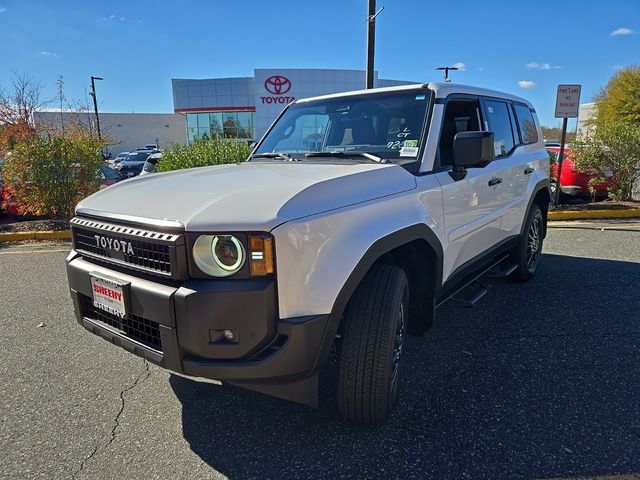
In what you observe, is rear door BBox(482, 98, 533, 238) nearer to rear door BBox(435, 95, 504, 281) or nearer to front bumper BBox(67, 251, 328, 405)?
rear door BBox(435, 95, 504, 281)

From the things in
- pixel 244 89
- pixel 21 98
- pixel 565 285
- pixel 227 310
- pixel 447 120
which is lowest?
pixel 565 285

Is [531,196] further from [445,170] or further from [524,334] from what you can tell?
[445,170]

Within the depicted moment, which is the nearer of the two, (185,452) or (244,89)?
(185,452)

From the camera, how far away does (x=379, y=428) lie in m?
2.52

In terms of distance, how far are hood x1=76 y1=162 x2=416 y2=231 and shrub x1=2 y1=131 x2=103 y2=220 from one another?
717cm

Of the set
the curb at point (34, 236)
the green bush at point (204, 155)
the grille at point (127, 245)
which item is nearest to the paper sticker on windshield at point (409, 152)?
the grille at point (127, 245)

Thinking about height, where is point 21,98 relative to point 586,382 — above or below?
above

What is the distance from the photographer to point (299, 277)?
1987 millimetres

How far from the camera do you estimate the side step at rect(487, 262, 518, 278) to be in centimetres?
439

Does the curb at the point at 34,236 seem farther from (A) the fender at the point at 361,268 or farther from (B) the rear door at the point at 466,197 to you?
(A) the fender at the point at 361,268

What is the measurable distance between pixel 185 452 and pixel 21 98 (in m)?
13.0

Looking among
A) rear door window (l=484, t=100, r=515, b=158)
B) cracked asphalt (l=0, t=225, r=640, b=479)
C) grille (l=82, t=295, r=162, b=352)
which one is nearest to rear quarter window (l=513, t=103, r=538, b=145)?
rear door window (l=484, t=100, r=515, b=158)

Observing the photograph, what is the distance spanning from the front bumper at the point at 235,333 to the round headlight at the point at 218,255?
0.05 metres

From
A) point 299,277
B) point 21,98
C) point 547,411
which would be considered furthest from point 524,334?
point 21,98
